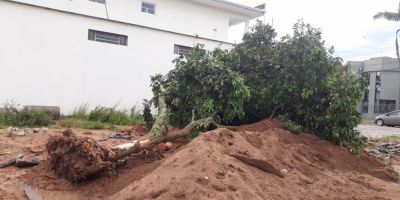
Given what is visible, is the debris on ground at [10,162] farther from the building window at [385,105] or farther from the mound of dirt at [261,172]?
the building window at [385,105]

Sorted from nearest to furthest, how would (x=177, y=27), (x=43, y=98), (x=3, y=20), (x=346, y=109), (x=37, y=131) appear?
1. (x=346, y=109)
2. (x=37, y=131)
3. (x=3, y=20)
4. (x=43, y=98)
5. (x=177, y=27)

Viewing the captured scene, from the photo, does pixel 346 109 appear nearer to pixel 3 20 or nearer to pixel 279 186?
pixel 279 186

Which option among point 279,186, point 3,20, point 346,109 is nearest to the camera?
point 279,186

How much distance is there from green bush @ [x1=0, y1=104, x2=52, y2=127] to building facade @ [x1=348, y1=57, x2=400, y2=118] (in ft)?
→ 99.2

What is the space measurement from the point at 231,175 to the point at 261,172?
0.73 metres

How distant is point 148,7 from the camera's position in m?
18.0

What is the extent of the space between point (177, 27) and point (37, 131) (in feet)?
34.3

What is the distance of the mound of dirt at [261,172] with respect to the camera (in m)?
4.29

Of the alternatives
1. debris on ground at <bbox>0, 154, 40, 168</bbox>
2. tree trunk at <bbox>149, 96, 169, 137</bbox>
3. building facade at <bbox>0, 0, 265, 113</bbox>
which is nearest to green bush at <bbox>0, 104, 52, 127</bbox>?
building facade at <bbox>0, 0, 265, 113</bbox>

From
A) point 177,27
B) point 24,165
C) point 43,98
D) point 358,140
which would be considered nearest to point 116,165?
point 24,165

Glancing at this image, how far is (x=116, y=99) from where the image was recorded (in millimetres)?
14570

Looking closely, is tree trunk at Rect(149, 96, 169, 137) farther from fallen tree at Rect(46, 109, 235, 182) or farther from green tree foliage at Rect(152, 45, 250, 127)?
fallen tree at Rect(46, 109, 235, 182)

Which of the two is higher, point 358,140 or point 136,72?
point 136,72

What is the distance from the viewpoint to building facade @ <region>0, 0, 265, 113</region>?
40.5 ft
